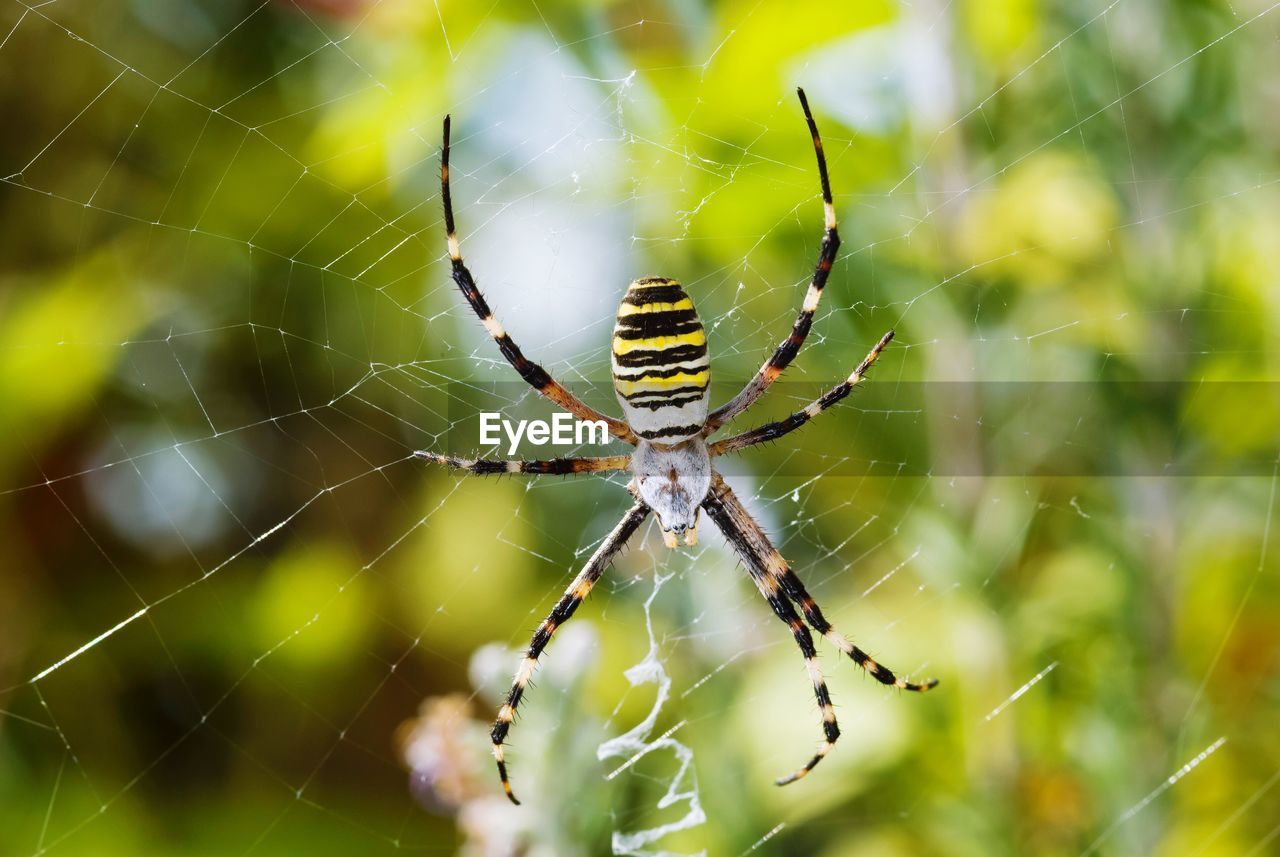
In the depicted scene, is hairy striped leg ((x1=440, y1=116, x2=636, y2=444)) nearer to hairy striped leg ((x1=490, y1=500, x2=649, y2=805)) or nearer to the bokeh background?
the bokeh background

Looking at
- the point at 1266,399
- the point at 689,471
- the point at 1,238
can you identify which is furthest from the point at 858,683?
the point at 1,238

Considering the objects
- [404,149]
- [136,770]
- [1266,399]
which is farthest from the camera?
[136,770]

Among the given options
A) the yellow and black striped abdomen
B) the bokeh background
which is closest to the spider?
the yellow and black striped abdomen

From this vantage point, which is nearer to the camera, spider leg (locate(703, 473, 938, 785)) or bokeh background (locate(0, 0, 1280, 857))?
bokeh background (locate(0, 0, 1280, 857))

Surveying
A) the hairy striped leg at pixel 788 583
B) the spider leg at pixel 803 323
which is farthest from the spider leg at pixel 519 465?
the hairy striped leg at pixel 788 583

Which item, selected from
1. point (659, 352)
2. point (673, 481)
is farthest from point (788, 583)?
point (659, 352)

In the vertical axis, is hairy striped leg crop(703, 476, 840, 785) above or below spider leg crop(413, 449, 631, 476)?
below

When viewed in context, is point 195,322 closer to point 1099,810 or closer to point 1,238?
point 1,238
